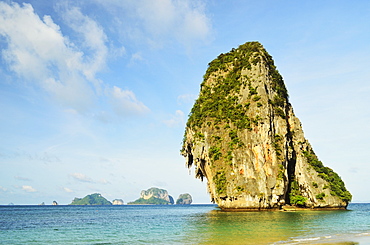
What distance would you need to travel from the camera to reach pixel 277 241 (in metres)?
19.5

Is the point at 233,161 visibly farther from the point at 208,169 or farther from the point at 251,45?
the point at 251,45

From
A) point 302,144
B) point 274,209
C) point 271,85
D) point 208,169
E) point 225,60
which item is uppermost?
point 225,60

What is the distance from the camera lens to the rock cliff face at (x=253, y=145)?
52188 millimetres

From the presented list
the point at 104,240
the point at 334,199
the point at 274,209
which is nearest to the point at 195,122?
the point at 274,209

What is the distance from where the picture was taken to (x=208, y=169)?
188ft

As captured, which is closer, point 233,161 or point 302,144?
point 233,161

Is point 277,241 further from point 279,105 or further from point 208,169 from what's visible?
point 279,105

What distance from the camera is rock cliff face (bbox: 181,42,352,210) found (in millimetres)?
52188

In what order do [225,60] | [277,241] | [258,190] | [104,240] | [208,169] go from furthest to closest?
1. [225,60]
2. [208,169]
3. [258,190]
4. [104,240]
5. [277,241]

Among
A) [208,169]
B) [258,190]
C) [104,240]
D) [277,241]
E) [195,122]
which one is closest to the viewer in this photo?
[277,241]

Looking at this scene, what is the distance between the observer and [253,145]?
180 ft

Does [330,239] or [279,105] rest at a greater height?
[279,105]

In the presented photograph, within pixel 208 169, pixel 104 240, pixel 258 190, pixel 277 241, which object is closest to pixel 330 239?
pixel 277 241

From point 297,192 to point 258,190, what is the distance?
502 inches
